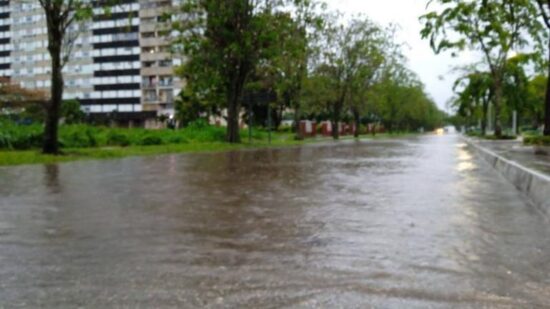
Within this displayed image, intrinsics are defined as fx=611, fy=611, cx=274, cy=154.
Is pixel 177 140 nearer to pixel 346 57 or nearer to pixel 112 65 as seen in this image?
pixel 346 57

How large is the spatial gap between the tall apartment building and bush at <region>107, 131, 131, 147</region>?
81.3 m

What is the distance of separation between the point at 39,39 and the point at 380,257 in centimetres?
13384

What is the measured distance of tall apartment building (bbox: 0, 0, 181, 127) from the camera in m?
114

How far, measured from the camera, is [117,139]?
29422mm

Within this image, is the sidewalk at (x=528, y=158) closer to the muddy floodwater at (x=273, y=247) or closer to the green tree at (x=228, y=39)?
the muddy floodwater at (x=273, y=247)

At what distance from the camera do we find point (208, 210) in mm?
7891

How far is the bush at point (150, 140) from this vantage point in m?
30.1

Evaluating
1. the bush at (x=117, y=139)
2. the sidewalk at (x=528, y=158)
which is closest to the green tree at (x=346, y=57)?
the bush at (x=117, y=139)

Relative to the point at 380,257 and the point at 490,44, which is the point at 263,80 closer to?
the point at 490,44

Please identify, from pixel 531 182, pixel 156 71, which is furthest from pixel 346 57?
pixel 156 71

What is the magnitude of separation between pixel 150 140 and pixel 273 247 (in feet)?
84.5

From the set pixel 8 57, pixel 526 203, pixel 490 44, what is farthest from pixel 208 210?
pixel 8 57

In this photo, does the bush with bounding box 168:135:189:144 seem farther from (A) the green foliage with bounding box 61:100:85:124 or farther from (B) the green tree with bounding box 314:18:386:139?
(A) the green foliage with bounding box 61:100:85:124

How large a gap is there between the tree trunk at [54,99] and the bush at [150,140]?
9.38 m
